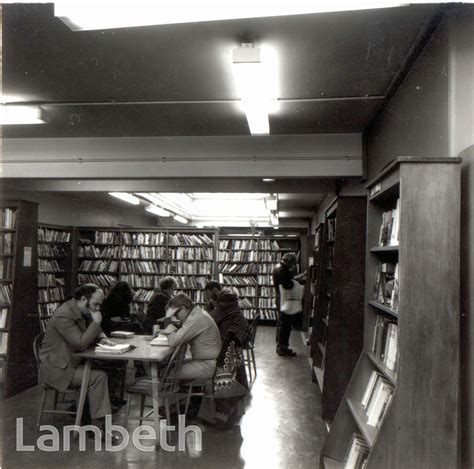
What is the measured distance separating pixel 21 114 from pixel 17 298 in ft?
7.62

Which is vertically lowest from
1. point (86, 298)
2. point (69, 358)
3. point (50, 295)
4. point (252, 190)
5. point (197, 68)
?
point (69, 358)

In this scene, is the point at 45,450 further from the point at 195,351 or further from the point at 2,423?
the point at 195,351

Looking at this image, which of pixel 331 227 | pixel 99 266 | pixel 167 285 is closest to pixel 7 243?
pixel 167 285

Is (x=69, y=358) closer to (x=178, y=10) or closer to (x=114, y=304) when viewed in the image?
(x=114, y=304)

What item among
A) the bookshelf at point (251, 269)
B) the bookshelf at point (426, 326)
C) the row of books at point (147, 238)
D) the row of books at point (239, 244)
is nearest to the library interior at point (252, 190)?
the bookshelf at point (426, 326)

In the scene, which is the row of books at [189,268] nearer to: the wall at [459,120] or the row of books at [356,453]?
the row of books at [356,453]

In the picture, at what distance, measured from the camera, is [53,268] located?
7.48 metres

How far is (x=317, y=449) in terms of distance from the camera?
3.76 metres

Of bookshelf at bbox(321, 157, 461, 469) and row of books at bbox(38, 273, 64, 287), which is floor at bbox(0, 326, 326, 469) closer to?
bookshelf at bbox(321, 157, 461, 469)

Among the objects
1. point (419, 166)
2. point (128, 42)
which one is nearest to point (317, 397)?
point (419, 166)

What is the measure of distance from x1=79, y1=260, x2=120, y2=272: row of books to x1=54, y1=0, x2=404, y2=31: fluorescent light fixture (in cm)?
673

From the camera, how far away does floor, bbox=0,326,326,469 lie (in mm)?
3492

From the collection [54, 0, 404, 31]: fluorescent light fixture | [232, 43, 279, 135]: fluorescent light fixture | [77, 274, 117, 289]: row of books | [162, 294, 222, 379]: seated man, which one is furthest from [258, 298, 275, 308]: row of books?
[54, 0, 404, 31]: fluorescent light fixture

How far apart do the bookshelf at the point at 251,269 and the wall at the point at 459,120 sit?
8204 mm
